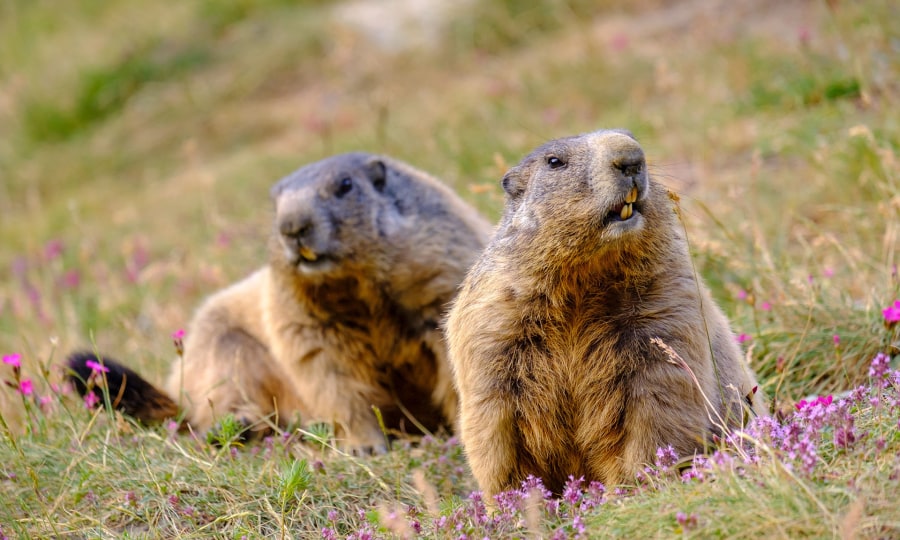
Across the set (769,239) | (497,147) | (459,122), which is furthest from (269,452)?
(459,122)

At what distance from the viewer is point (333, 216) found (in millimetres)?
5871

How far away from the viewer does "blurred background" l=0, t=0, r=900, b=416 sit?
5.93m

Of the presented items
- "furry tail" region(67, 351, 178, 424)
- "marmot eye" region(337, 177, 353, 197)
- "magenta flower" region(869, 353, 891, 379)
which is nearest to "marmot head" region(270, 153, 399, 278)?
"marmot eye" region(337, 177, 353, 197)

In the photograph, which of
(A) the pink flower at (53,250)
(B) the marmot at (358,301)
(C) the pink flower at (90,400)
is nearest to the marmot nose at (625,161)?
(B) the marmot at (358,301)

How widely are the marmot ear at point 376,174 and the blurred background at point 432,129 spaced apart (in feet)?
5.13

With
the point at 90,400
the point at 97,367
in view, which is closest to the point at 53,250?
the point at 90,400

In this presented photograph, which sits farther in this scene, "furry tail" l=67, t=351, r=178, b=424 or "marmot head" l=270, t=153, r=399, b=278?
"marmot head" l=270, t=153, r=399, b=278

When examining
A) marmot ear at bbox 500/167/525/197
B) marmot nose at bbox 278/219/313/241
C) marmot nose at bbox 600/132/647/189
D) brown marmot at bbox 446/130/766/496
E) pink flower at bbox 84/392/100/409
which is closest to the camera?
marmot nose at bbox 600/132/647/189

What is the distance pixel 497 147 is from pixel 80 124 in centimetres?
987

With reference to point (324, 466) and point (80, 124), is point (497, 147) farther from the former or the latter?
point (80, 124)

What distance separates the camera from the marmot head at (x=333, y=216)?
18.8 ft

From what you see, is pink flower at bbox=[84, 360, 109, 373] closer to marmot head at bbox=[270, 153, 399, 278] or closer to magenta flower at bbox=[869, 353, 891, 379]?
marmot head at bbox=[270, 153, 399, 278]

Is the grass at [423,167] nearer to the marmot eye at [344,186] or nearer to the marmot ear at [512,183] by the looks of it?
the marmot ear at [512,183]

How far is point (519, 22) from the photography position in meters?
14.5
